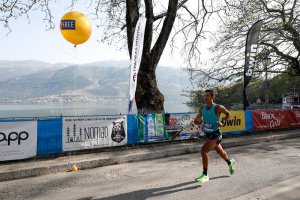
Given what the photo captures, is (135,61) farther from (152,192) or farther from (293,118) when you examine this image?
(293,118)

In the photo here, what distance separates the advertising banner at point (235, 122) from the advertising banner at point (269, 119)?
1077 millimetres

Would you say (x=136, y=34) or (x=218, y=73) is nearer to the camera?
(x=136, y=34)

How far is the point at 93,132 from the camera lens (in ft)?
33.9

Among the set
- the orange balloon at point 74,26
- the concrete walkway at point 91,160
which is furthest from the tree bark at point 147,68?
the orange balloon at point 74,26

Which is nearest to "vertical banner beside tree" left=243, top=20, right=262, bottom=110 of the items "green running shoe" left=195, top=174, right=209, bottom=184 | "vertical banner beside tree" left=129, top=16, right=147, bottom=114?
"vertical banner beside tree" left=129, top=16, right=147, bottom=114

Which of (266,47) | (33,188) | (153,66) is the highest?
(266,47)

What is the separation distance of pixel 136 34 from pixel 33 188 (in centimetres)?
695

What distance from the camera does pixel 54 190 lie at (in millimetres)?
6438

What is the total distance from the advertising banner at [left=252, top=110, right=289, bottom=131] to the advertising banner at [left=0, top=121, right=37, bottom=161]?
11.4 meters

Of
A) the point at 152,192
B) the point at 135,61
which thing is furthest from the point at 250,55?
the point at 152,192

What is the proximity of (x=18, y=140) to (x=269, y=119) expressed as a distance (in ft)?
43.4

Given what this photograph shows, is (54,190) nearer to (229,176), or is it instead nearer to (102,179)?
(102,179)

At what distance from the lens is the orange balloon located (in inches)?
394

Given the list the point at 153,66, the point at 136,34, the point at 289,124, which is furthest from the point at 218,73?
the point at 136,34
